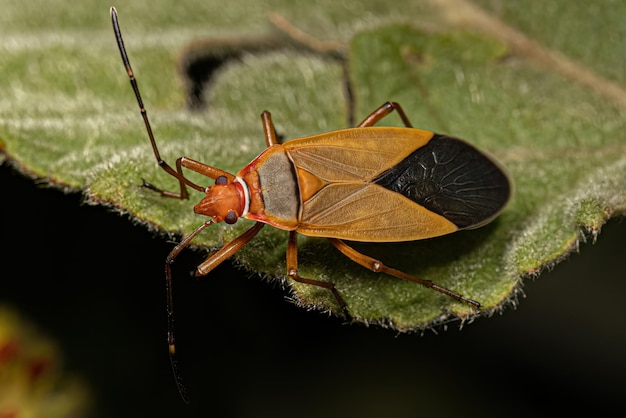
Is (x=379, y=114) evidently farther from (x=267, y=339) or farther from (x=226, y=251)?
(x=267, y=339)

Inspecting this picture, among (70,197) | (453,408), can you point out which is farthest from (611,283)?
(70,197)

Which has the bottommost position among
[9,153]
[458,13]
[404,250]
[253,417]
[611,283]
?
[253,417]

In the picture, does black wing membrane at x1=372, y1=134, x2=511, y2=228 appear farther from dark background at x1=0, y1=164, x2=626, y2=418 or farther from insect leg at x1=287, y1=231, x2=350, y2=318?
dark background at x1=0, y1=164, x2=626, y2=418

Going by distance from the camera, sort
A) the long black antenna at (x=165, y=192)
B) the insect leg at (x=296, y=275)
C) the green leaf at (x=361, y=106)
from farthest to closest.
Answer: the long black antenna at (x=165, y=192), the green leaf at (x=361, y=106), the insect leg at (x=296, y=275)

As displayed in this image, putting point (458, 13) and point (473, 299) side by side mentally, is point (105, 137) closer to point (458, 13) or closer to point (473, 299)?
point (473, 299)

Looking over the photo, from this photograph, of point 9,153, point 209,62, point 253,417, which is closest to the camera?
point 9,153

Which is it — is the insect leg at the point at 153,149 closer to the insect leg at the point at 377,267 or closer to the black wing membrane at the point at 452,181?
the insect leg at the point at 377,267

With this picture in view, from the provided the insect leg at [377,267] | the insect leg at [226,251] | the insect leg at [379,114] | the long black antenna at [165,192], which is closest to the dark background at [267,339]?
the long black antenna at [165,192]

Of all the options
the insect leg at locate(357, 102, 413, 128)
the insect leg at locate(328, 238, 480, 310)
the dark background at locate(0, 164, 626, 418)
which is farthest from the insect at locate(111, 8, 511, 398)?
the dark background at locate(0, 164, 626, 418)
